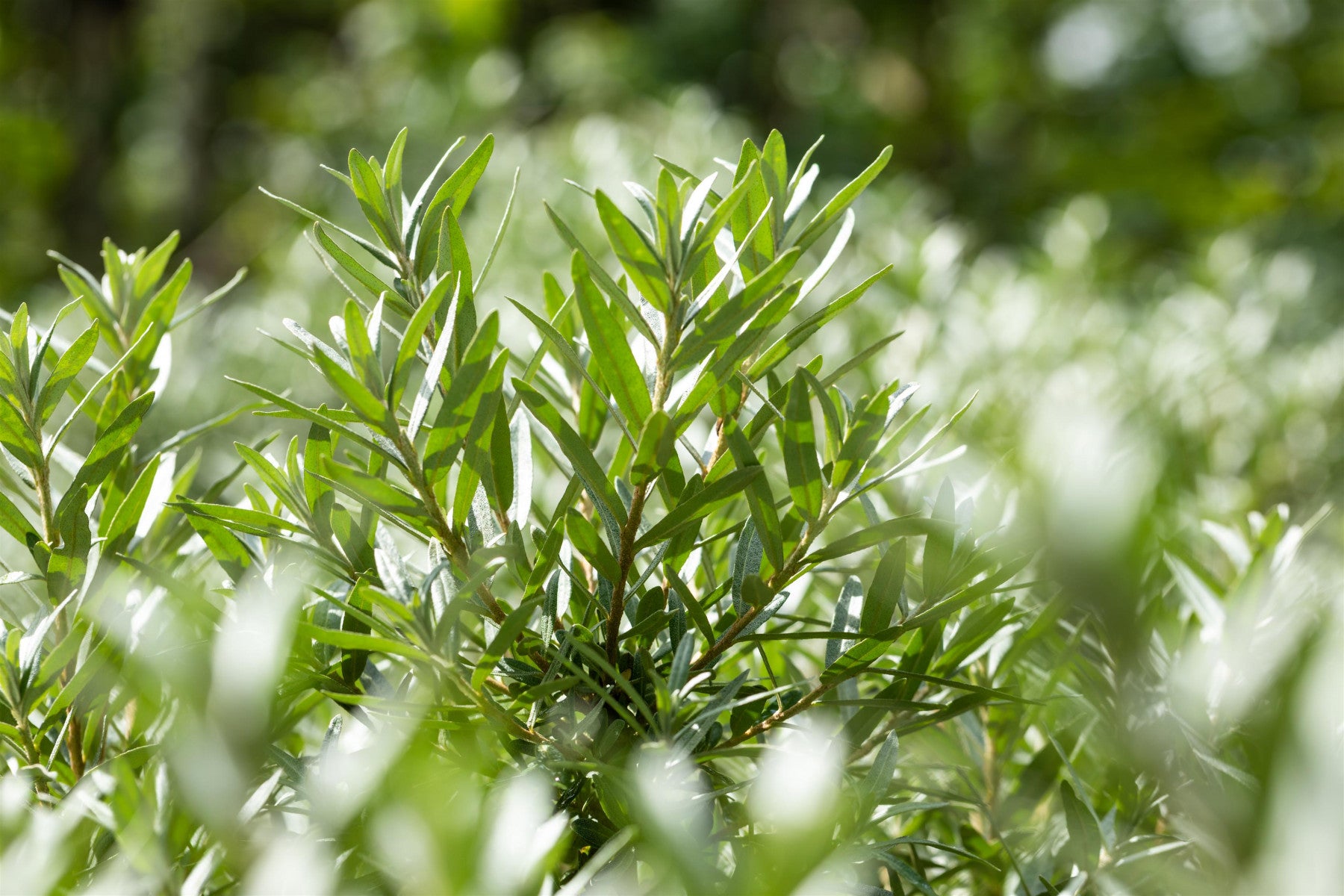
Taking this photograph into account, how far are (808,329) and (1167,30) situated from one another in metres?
5.03

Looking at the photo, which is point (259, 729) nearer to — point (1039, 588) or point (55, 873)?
point (55, 873)

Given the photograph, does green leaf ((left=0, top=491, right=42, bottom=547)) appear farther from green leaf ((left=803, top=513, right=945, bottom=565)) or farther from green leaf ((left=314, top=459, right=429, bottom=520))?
green leaf ((left=803, top=513, right=945, bottom=565))

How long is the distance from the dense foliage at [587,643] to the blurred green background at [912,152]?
7 centimetres

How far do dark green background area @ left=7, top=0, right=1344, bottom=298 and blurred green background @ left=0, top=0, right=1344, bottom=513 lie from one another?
0.05ft

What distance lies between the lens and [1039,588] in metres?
0.30

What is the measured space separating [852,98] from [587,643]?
3.73 metres

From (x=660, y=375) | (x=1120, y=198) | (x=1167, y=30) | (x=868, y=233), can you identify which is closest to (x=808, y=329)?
(x=660, y=375)

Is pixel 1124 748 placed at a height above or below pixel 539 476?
below

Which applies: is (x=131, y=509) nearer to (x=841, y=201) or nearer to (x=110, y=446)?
(x=110, y=446)

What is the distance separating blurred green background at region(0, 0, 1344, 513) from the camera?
3.08 ft

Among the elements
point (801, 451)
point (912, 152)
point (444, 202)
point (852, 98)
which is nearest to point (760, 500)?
point (801, 451)

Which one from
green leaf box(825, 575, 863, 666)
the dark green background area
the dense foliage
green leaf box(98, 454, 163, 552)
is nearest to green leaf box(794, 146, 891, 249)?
the dense foliage

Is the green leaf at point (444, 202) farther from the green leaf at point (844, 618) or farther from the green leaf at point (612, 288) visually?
the green leaf at point (844, 618)

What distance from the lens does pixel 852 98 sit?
145 inches
